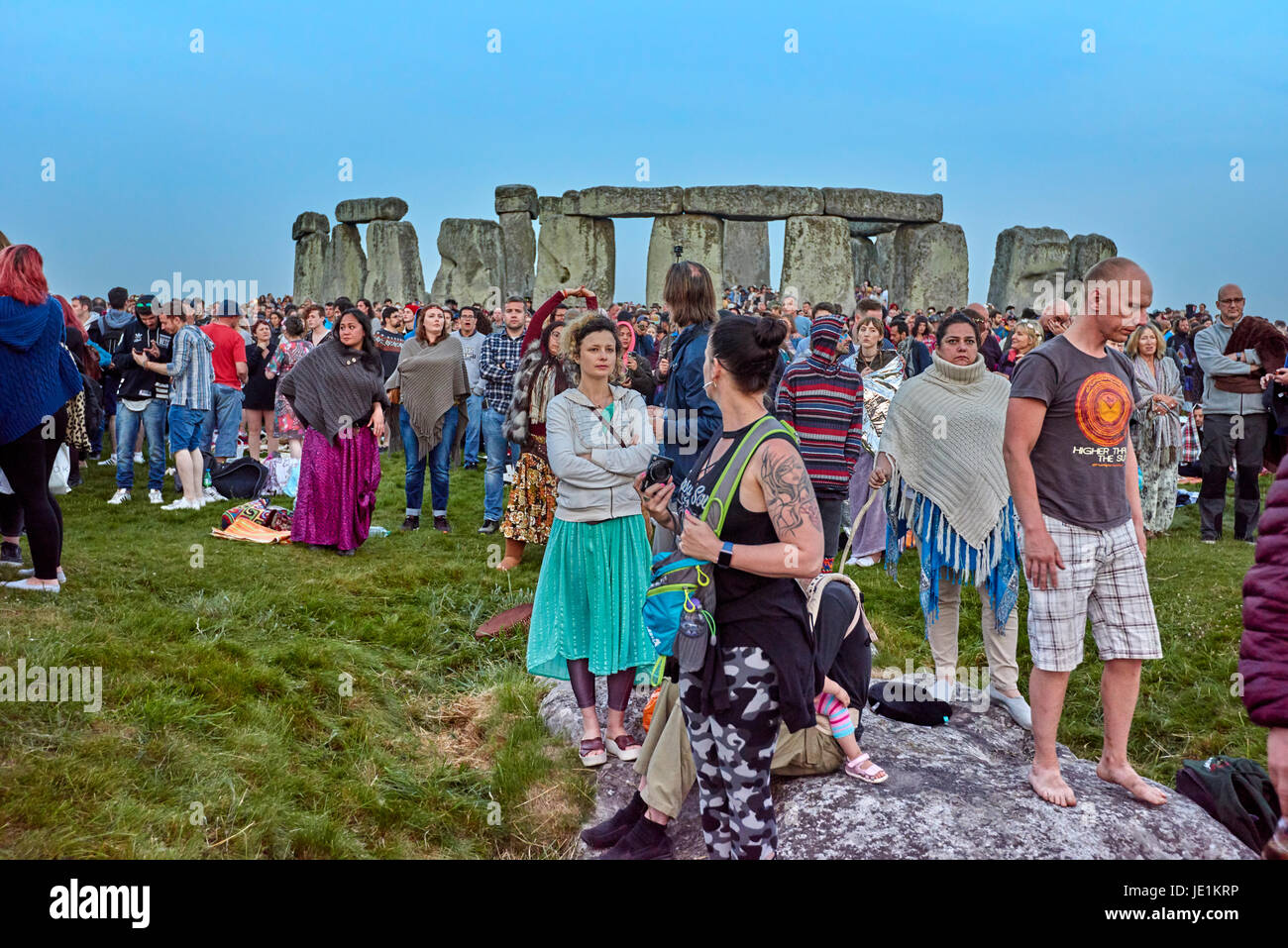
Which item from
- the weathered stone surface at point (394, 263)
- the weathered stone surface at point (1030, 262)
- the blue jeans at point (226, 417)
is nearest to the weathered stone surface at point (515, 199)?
the weathered stone surface at point (394, 263)

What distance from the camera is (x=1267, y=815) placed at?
3.87m

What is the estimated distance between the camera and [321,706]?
16.9ft

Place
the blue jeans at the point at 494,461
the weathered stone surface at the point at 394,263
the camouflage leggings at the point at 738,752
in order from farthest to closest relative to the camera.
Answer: the weathered stone surface at the point at 394,263, the blue jeans at the point at 494,461, the camouflage leggings at the point at 738,752

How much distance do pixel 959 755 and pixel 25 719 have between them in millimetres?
3885

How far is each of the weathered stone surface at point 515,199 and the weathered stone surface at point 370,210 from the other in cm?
327

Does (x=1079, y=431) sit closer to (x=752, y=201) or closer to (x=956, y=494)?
(x=956, y=494)

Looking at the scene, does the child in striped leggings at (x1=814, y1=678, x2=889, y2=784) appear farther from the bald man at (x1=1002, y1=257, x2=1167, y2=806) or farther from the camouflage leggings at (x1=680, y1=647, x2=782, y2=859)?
the camouflage leggings at (x1=680, y1=647, x2=782, y2=859)

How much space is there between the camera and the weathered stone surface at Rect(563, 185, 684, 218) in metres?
24.0

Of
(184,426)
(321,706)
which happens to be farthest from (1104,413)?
(184,426)

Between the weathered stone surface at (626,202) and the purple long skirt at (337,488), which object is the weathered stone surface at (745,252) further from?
the purple long skirt at (337,488)

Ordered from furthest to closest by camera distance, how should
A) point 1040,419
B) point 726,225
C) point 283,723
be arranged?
1. point 726,225
2. point 283,723
3. point 1040,419

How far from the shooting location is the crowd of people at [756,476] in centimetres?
308
